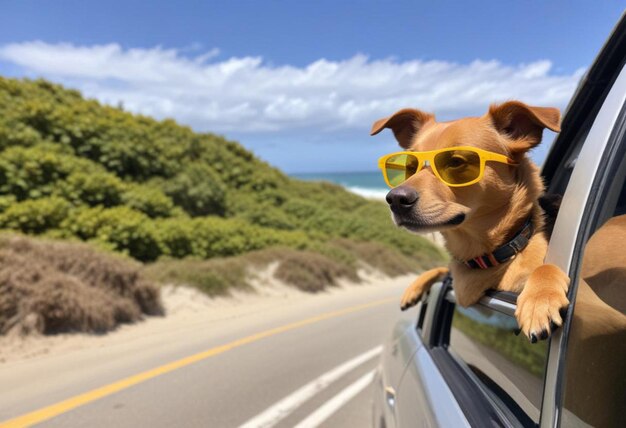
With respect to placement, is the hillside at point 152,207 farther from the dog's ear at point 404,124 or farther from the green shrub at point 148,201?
the dog's ear at point 404,124

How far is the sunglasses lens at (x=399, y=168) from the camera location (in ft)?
8.19

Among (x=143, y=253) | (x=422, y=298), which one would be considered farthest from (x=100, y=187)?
(x=422, y=298)

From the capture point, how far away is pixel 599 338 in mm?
1301

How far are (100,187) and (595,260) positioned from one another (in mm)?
16018

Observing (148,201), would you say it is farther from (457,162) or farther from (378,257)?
(457,162)

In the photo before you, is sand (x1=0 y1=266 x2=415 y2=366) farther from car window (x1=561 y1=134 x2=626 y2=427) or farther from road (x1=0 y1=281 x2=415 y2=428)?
car window (x1=561 y1=134 x2=626 y2=427)

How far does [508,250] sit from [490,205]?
212 mm

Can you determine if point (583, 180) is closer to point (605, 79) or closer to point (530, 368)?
point (530, 368)

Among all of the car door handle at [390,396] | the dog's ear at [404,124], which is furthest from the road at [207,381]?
the dog's ear at [404,124]

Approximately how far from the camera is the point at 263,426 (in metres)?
4.70

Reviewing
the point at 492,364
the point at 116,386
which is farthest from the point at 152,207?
the point at 492,364

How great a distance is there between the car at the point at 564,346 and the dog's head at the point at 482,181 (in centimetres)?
29

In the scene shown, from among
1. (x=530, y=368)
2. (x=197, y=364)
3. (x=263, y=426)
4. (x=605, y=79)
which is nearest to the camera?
(x=530, y=368)

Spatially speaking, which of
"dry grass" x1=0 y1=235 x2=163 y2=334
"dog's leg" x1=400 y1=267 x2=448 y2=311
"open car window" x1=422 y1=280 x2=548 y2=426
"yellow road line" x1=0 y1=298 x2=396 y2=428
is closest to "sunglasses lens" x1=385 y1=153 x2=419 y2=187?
"open car window" x1=422 y1=280 x2=548 y2=426
